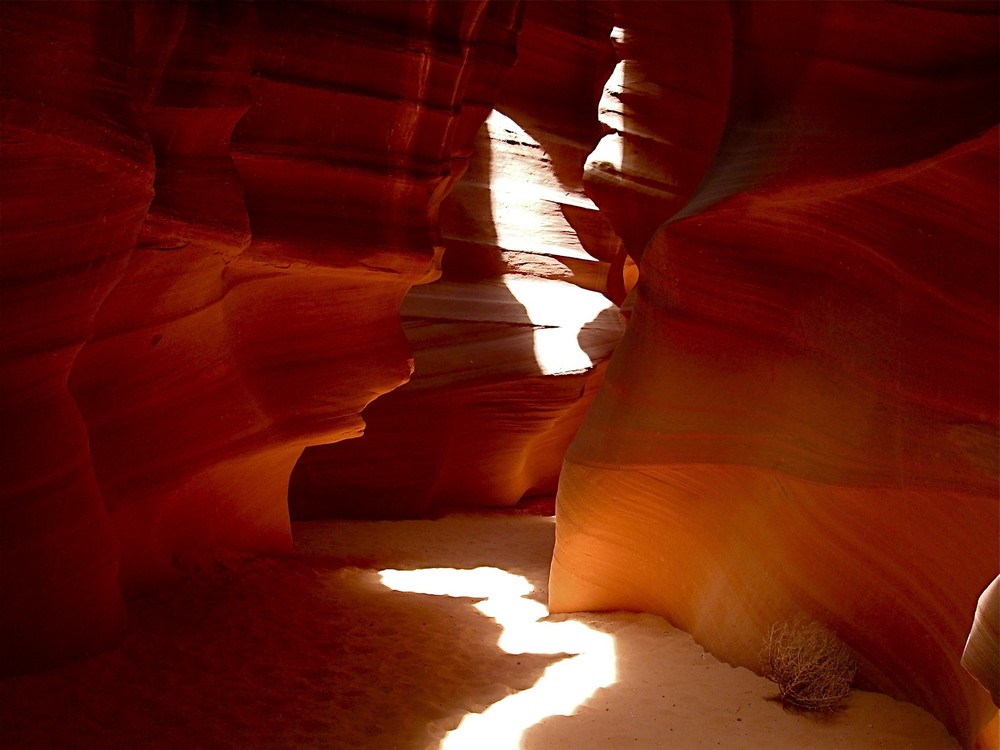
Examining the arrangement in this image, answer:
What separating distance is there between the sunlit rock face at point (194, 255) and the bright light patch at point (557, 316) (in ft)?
12.2

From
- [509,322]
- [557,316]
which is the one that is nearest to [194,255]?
[509,322]

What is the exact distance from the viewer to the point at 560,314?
37.5 feet

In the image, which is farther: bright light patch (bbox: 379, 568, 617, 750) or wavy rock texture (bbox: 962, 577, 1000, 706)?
bright light patch (bbox: 379, 568, 617, 750)

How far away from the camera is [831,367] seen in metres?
5.30

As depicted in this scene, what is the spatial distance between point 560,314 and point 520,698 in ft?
21.8

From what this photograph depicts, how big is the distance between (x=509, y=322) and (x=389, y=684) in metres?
6.14

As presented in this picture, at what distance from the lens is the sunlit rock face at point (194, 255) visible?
4223mm

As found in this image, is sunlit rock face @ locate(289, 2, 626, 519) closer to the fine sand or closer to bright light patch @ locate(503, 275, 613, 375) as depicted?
bright light patch @ locate(503, 275, 613, 375)

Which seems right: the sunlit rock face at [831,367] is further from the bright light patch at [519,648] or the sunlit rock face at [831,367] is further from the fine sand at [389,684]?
the bright light patch at [519,648]

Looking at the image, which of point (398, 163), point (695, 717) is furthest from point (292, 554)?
point (695, 717)

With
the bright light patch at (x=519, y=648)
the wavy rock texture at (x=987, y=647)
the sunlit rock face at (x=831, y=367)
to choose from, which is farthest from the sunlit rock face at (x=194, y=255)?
the wavy rock texture at (x=987, y=647)

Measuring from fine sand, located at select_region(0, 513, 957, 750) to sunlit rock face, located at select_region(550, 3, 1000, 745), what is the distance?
0.38 meters

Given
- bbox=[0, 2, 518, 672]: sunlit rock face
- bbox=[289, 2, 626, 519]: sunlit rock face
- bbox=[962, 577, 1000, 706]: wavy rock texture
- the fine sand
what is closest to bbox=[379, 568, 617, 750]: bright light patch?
the fine sand

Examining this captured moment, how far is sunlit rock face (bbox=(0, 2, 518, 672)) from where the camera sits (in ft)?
13.9
